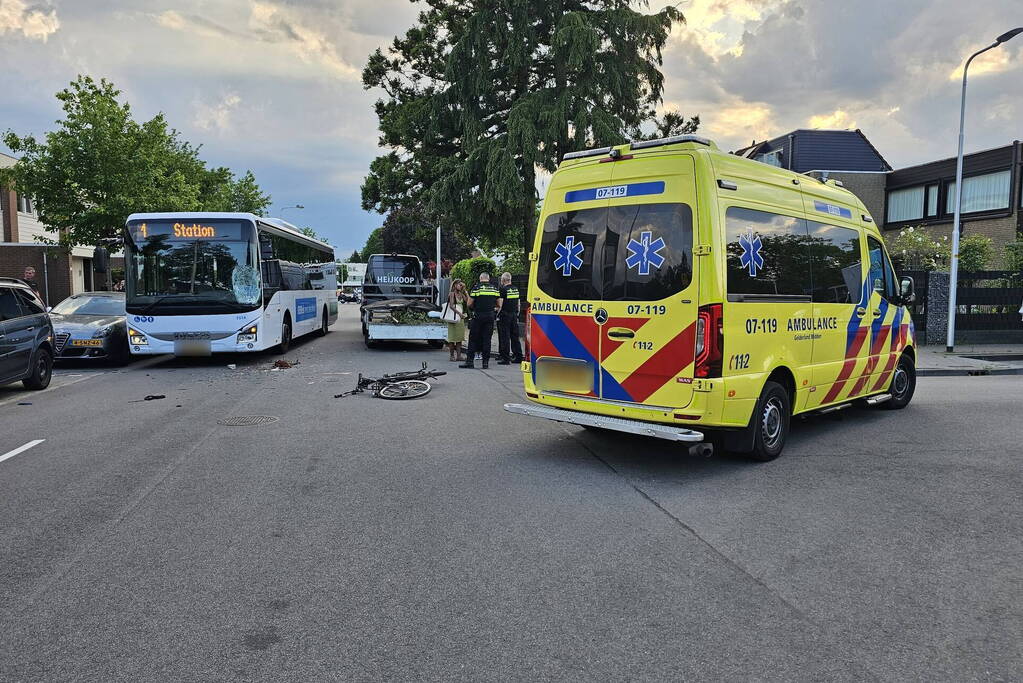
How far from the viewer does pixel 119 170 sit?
2303cm

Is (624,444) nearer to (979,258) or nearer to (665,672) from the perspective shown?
(665,672)

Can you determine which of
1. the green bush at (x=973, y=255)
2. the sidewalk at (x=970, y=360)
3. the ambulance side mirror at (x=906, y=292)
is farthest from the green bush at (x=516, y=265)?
the ambulance side mirror at (x=906, y=292)

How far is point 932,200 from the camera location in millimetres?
34938

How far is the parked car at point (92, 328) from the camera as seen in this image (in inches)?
561

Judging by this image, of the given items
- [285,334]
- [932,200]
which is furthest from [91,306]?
[932,200]

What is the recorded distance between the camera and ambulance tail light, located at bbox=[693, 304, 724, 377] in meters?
6.07

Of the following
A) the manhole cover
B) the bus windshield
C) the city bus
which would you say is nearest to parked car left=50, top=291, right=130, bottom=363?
the city bus

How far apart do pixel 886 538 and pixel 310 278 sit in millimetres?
17698

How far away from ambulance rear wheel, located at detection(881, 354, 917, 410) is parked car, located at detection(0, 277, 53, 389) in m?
11.9

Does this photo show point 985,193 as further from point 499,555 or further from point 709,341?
point 499,555

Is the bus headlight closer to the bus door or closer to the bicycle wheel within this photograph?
the bicycle wheel

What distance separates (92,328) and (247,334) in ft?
9.70

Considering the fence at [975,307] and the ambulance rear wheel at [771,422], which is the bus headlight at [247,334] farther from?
the fence at [975,307]

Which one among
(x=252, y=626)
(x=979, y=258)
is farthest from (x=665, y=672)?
(x=979, y=258)
